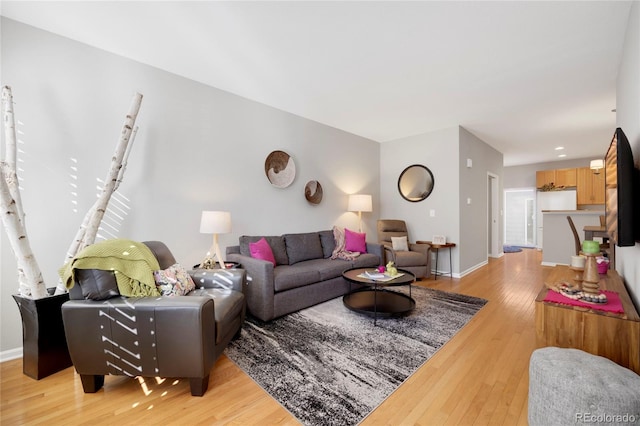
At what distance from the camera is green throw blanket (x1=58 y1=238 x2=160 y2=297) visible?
1657 mm

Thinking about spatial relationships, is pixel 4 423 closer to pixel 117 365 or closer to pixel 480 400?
pixel 117 365

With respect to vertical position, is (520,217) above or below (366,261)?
above

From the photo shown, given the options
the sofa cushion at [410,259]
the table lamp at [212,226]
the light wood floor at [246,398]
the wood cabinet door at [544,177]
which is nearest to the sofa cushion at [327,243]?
the sofa cushion at [410,259]

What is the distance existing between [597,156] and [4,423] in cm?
1081

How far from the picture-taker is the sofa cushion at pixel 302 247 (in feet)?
12.0

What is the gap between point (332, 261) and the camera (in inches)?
146

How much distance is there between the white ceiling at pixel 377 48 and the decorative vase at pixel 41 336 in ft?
7.13

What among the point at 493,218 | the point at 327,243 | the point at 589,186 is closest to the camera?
the point at 327,243

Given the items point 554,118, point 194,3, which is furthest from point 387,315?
point 554,118

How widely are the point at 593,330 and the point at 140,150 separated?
382 cm

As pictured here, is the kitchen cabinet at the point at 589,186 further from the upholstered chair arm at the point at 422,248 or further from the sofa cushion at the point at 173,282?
the sofa cushion at the point at 173,282

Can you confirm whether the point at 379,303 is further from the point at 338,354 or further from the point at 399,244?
the point at 399,244

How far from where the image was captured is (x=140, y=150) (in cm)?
270

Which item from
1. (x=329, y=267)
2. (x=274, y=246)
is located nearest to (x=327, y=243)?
(x=329, y=267)
